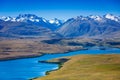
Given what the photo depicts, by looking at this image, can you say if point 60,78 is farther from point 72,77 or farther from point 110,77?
point 110,77

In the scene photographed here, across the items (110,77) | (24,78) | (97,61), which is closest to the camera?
(110,77)

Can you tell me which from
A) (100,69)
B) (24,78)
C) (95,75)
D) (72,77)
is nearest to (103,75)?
(95,75)

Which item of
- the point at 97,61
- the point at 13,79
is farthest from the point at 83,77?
the point at 97,61

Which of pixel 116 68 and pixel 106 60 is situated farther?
pixel 106 60

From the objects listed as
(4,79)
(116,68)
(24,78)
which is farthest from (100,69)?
(4,79)

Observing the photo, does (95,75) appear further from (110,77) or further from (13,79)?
(13,79)

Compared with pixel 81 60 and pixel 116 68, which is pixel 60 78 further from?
pixel 81 60

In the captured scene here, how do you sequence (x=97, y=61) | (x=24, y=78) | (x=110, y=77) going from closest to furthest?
(x=110, y=77), (x=24, y=78), (x=97, y=61)

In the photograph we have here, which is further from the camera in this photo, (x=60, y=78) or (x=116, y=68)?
(x=116, y=68)
